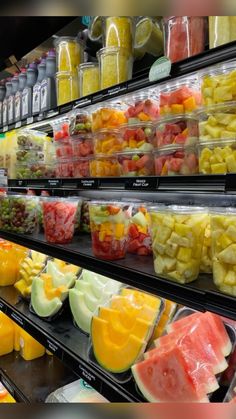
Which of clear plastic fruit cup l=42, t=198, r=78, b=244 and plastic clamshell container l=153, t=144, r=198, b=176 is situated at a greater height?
plastic clamshell container l=153, t=144, r=198, b=176

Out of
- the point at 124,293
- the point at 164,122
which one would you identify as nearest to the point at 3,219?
the point at 124,293

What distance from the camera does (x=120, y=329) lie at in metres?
1.47

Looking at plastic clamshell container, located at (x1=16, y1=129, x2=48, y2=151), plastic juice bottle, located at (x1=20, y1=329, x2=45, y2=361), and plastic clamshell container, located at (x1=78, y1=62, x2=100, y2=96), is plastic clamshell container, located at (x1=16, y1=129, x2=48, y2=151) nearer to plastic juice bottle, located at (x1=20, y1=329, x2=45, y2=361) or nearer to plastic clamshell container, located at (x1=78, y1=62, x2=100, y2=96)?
plastic clamshell container, located at (x1=78, y1=62, x2=100, y2=96)

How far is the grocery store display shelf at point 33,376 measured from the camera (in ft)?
6.15

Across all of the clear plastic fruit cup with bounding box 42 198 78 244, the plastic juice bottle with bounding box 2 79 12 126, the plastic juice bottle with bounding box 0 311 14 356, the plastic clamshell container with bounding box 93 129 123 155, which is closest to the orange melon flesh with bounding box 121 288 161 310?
the clear plastic fruit cup with bounding box 42 198 78 244

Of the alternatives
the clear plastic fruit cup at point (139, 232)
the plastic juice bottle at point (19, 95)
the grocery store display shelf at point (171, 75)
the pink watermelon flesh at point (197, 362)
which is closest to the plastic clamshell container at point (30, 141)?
the plastic juice bottle at point (19, 95)

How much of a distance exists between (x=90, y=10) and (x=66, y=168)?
1.65 m

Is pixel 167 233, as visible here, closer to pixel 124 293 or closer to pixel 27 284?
pixel 124 293

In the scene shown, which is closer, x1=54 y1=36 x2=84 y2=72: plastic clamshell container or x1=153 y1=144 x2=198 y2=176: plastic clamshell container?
x1=153 y1=144 x2=198 y2=176: plastic clamshell container

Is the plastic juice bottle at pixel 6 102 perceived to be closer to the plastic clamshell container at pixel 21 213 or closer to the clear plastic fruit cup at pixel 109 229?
the plastic clamshell container at pixel 21 213

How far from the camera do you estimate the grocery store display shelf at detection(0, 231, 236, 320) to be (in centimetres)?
96

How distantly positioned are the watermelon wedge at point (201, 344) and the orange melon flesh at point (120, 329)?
65 mm

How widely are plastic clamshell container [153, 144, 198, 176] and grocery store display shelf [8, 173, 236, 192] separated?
8cm

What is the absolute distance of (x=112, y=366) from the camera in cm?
138
